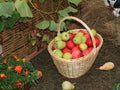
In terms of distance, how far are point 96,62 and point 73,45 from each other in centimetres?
30

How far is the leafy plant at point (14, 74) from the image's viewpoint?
1519mm

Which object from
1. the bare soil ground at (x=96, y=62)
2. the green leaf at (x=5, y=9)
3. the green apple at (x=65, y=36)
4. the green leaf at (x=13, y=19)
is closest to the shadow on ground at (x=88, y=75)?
the bare soil ground at (x=96, y=62)

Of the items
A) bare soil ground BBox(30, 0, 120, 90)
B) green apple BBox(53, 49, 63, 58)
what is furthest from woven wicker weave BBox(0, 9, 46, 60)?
green apple BBox(53, 49, 63, 58)

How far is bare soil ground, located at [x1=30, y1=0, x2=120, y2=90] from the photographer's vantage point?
1740 millimetres

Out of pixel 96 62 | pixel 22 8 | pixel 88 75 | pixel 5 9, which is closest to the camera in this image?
pixel 5 9

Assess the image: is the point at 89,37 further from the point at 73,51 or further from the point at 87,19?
the point at 87,19

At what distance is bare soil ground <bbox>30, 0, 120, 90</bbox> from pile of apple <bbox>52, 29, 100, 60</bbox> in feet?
0.62

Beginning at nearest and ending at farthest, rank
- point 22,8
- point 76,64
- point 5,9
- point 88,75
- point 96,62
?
point 5,9, point 22,8, point 76,64, point 88,75, point 96,62

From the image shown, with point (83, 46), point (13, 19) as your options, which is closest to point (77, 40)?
point (83, 46)

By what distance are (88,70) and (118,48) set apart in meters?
0.35

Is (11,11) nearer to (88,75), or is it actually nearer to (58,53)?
(58,53)

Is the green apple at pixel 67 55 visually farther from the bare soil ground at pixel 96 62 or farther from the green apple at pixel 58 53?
the bare soil ground at pixel 96 62

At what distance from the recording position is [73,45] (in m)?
1.72

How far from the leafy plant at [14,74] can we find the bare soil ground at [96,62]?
160 millimetres
